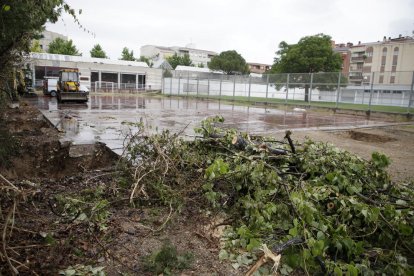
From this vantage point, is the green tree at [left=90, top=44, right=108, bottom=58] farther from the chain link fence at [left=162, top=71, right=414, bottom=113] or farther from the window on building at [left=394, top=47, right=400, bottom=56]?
the window on building at [left=394, top=47, right=400, bottom=56]

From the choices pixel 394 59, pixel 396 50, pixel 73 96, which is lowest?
pixel 73 96

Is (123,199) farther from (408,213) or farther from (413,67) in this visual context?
(413,67)

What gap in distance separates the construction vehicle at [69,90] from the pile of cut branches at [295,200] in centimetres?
1809

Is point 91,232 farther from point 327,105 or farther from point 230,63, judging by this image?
point 230,63

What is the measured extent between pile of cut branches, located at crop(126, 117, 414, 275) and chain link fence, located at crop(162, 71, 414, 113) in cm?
Result: 1616

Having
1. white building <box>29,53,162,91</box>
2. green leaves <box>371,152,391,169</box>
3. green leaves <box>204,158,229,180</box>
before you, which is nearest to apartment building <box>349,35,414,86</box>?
white building <box>29,53,162,91</box>

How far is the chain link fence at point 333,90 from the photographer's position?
1985 cm

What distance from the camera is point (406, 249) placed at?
284cm

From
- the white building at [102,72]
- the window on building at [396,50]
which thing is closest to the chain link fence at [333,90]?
the white building at [102,72]

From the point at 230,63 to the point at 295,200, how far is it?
66249mm

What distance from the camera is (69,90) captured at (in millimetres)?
20953

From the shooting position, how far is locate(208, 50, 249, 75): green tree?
6725cm

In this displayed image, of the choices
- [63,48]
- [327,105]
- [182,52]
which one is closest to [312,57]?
[327,105]

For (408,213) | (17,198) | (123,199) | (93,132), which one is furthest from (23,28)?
(408,213)
